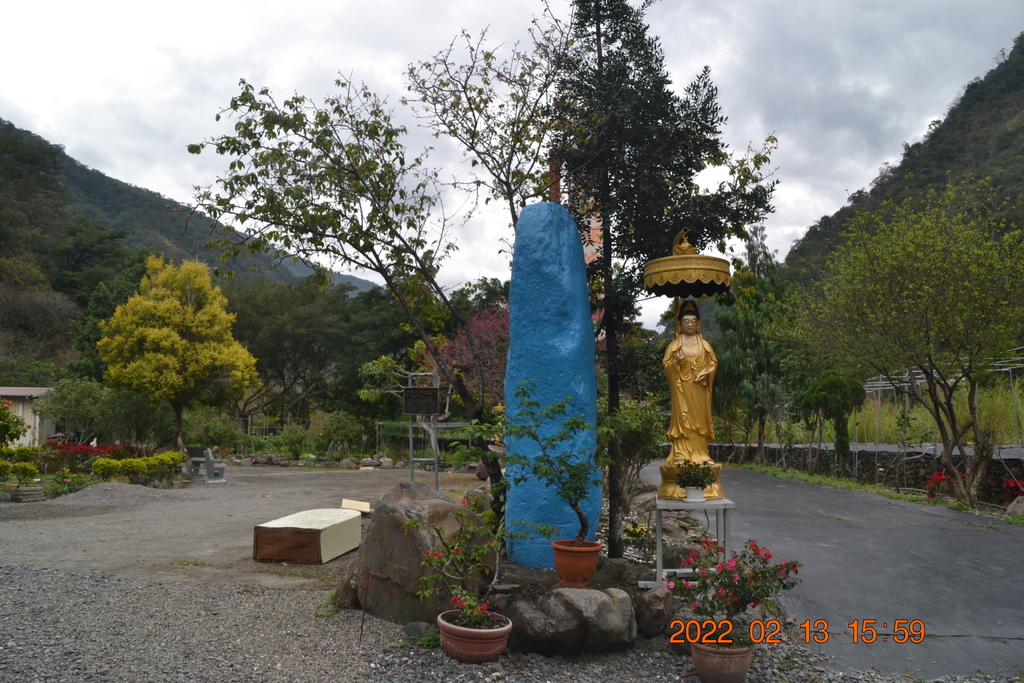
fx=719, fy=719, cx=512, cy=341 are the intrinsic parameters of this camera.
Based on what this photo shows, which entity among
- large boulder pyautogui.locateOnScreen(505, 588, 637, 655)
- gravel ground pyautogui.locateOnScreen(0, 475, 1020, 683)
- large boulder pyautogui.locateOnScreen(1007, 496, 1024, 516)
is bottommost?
gravel ground pyautogui.locateOnScreen(0, 475, 1020, 683)

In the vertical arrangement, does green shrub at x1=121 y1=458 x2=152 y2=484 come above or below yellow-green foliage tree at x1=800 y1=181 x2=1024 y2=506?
below

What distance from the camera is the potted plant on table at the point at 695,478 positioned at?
6.45 metres

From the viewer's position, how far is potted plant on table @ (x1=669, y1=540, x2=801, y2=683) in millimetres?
4551

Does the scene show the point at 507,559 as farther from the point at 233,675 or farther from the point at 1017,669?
the point at 1017,669

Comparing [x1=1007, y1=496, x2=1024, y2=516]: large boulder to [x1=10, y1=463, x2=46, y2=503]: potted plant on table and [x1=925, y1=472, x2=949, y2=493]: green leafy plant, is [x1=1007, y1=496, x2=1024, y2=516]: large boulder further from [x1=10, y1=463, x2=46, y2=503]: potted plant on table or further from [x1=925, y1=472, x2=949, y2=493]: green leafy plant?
[x1=10, y1=463, x2=46, y2=503]: potted plant on table

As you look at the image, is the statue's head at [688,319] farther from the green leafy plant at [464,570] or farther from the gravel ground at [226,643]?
the gravel ground at [226,643]

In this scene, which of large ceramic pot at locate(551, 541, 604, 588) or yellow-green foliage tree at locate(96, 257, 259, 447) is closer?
large ceramic pot at locate(551, 541, 604, 588)

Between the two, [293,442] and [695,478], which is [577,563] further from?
[293,442]

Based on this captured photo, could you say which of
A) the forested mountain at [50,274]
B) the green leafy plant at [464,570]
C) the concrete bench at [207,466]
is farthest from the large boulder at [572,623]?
the forested mountain at [50,274]

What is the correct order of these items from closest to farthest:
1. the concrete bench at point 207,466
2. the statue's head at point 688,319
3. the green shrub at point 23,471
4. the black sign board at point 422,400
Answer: the statue's head at point 688,319 < the black sign board at point 422,400 < the green shrub at point 23,471 < the concrete bench at point 207,466

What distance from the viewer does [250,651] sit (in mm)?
5043

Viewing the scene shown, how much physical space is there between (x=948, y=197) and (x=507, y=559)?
12041mm

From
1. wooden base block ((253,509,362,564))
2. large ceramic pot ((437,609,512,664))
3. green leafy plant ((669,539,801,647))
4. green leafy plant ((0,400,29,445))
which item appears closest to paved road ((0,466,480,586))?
wooden base block ((253,509,362,564))

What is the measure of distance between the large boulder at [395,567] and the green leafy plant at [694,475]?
227 centimetres
